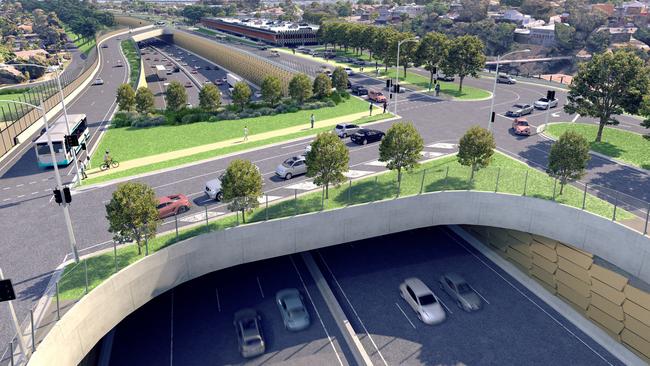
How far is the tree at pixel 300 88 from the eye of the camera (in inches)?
2349

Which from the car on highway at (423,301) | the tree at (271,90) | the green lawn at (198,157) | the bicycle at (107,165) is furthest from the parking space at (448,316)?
the tree at (271,90)

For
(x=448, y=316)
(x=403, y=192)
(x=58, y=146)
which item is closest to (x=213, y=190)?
(x=403, y=192)

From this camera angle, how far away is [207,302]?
30.8 meters

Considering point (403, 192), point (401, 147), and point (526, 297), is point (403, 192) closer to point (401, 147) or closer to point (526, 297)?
point (401, 147)

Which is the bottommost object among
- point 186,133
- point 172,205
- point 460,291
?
point 460,291

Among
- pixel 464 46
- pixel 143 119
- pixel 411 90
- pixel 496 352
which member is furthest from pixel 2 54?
pixel 496 352

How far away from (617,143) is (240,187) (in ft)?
135

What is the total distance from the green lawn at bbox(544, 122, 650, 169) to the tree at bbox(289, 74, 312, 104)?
31627 millimetres

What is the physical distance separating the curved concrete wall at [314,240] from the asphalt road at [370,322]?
355 cm

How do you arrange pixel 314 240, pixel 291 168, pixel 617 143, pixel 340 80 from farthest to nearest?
pixel 340 80
pixel 617 143
pixel 291 168
pixel 314 240

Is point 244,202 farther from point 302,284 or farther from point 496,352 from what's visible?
point 496,352

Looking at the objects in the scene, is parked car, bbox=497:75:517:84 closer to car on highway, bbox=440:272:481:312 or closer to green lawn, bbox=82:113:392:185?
green lawn, bbox=82:113:392:185

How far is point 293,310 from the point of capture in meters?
28.5

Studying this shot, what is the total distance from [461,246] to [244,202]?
20.5 meters
